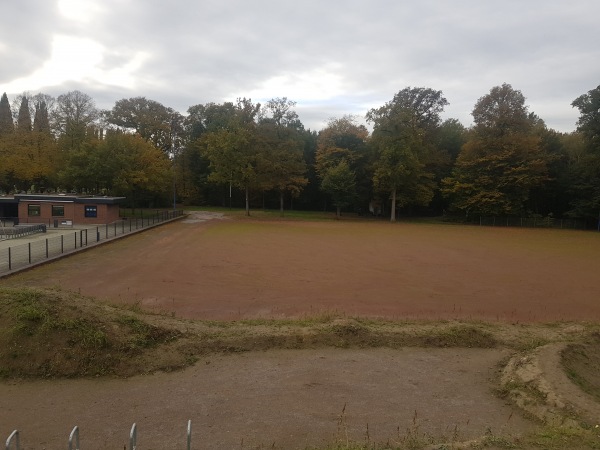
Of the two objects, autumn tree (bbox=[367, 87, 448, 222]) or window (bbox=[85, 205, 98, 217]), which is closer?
window (bbox=[85, 205, 98, 217])

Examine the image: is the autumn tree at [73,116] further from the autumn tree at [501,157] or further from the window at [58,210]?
the autumn tree at [501,157]

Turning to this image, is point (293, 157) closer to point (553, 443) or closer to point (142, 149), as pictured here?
point (142, 149)

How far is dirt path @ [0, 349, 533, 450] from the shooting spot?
22.5ft

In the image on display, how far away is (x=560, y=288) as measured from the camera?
60.1 feet

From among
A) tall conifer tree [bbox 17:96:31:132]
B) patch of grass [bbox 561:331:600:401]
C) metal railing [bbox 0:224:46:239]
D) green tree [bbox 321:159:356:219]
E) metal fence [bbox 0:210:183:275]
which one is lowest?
patch of grass [bbox 561:331:600:401]

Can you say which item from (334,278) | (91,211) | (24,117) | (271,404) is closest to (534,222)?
(334,278)

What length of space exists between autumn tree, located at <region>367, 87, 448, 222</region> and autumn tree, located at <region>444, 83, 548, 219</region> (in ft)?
15.2

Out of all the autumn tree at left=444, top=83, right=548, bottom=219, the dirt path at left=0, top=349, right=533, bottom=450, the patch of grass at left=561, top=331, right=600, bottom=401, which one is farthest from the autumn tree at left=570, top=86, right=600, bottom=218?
the dirt path at left=0, top=349, right=533, bottom=450

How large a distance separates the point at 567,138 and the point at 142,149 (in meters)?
55.1

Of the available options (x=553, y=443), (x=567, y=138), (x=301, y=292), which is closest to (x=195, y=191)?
(x=567, y=138)

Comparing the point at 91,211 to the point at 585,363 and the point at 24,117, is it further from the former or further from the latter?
the point at 585,363

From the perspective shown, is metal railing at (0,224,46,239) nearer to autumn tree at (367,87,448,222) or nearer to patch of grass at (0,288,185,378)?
patch of grass at (0,288,185,378)

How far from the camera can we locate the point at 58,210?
131ft

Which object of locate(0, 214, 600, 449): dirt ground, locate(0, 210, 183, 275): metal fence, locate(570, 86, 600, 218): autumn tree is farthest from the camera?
locate(570, 86, 600, 218): autumn tree
